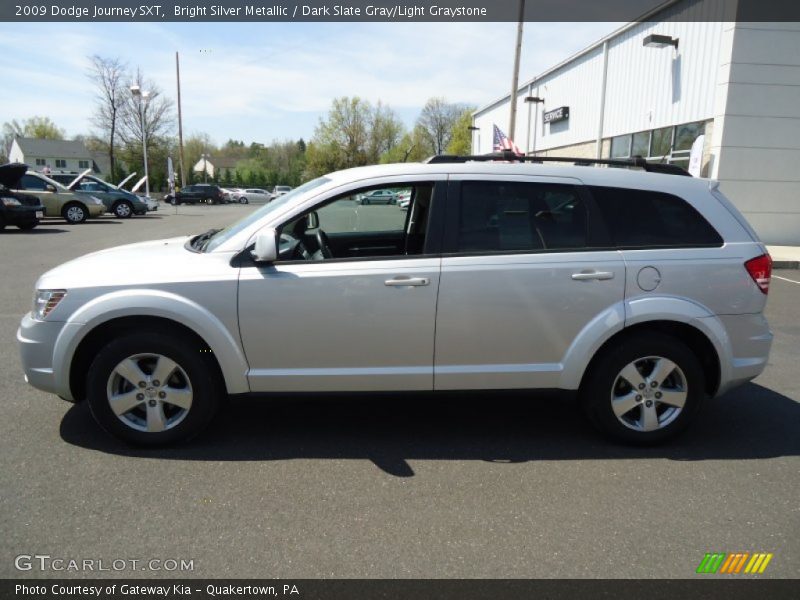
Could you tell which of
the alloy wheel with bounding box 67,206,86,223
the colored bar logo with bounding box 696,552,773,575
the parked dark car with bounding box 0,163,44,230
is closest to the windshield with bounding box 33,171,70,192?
the alloy wheel with bounding box 67,206,86,223

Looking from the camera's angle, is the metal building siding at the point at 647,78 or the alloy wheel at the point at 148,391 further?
the metal building siding at the point at 647,78

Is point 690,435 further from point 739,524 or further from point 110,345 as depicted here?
point 110,345

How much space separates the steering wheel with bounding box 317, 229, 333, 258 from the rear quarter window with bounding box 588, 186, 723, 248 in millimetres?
1876

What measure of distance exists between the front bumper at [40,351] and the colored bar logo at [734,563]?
3759mm

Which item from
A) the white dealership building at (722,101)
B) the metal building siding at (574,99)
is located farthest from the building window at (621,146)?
the metal building siding at (574,99)

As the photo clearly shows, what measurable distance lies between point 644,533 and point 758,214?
1553 centimetres

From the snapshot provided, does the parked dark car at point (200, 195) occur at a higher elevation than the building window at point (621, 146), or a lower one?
lower

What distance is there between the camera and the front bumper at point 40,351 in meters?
3.62

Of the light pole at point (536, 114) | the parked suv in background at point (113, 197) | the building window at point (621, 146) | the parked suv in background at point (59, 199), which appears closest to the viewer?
the parked suv in background at point (59, 199)

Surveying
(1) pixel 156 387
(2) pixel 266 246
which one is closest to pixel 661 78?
(2) pixel 266 246

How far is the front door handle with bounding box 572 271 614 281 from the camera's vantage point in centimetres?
368

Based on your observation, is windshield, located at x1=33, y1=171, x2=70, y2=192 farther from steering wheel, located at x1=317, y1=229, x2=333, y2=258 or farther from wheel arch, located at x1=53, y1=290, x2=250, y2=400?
wheel arch, located at x1=53, y1=290, x2=250, y2=400

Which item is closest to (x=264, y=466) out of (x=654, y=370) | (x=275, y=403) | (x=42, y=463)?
(x=275, y=403)

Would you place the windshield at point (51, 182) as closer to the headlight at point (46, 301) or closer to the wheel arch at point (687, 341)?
the headlight at point (46, 301)
